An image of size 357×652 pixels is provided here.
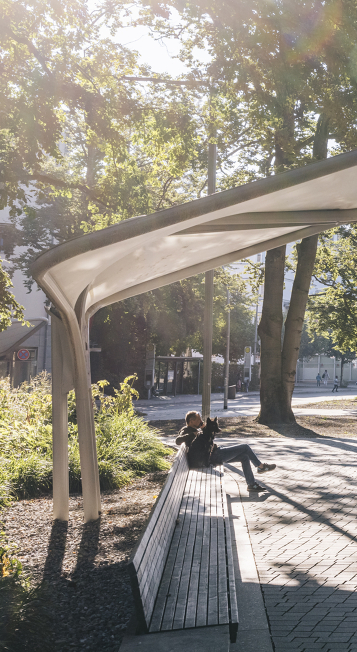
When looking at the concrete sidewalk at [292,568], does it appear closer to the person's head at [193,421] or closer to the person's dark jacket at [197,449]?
the person's dark jacket at [197,449]

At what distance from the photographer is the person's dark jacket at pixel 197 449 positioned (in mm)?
8234

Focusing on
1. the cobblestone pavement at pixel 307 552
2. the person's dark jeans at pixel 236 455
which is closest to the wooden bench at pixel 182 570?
the cobblestone pavement at pixel 307 552

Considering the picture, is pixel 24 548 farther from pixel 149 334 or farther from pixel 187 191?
pixel 149 334

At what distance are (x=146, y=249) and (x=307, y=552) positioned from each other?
295 cm

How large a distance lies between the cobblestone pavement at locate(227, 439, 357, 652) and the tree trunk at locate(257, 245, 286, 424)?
7585mm

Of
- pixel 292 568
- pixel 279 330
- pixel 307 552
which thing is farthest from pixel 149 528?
pixel 279 330

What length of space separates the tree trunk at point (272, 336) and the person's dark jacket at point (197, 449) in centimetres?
949

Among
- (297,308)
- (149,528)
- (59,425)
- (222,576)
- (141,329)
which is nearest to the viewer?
(149,528)

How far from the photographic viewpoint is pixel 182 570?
13.5ft

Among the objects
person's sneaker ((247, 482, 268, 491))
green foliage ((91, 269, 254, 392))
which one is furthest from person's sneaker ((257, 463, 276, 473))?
green foliage ((91, 269, 254, 392))

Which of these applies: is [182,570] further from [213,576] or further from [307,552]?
[307,552]

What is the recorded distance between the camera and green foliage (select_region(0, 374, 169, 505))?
741 centimetres

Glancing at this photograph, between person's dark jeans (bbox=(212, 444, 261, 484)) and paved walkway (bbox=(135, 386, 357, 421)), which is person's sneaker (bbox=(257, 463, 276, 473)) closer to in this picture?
person's dark jeans (bbox=(212, 444, 261, 484))

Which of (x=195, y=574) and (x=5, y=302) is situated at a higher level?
(x=5, y=302)
